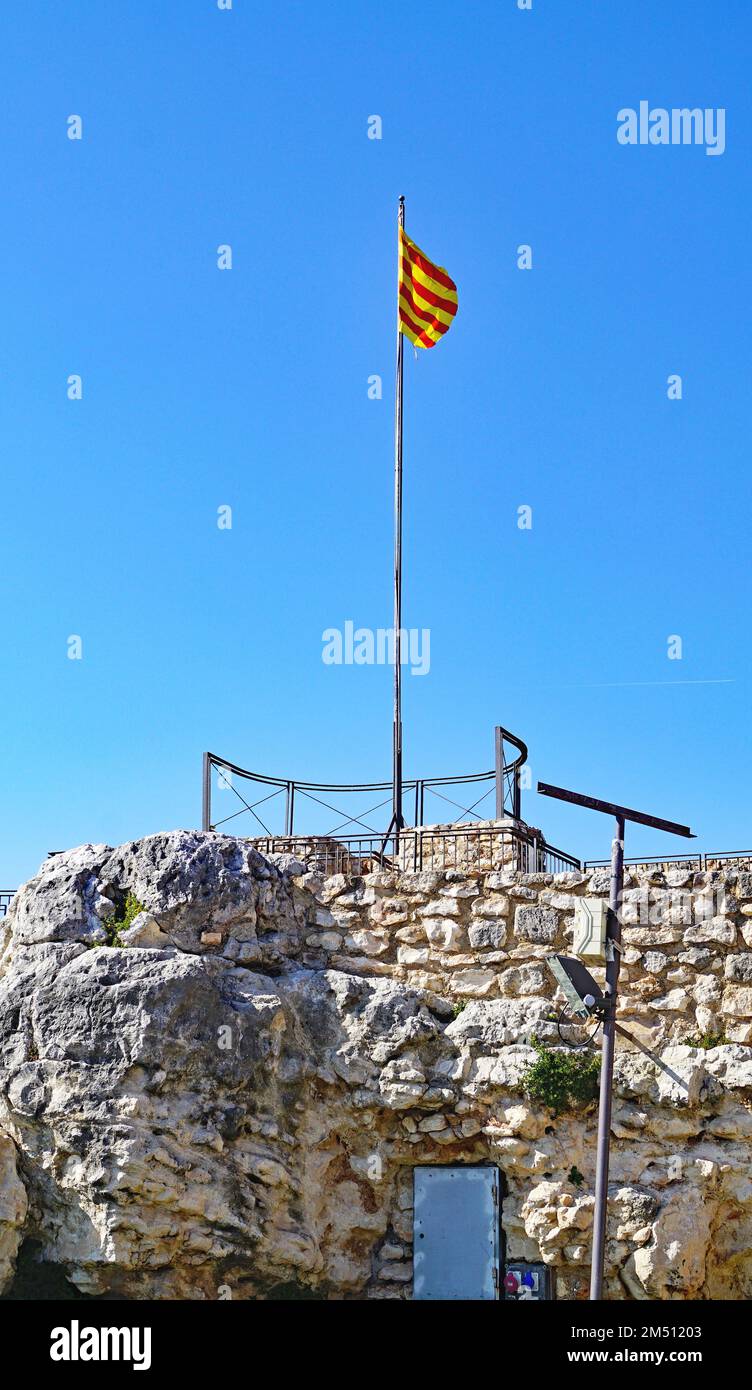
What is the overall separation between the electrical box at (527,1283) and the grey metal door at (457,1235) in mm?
194

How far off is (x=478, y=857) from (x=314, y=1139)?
3.60m

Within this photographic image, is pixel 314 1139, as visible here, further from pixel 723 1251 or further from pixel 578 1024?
pixel 723 1251

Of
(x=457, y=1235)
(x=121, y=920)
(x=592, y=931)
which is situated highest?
(x=121, y=920)

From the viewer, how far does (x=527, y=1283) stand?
555 inches

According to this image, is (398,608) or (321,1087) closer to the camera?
(321,1087)

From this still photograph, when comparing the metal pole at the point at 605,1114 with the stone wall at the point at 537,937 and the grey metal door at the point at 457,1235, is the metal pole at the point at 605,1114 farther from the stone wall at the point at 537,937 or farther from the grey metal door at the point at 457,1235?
the stone wall at the point at 537,937

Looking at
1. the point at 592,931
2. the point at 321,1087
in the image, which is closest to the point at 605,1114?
the point at 592,931

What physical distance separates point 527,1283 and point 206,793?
6.82 meters

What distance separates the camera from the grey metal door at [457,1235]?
47.2 ft

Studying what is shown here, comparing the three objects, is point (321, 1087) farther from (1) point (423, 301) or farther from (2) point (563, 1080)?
(1) point (423, 301)

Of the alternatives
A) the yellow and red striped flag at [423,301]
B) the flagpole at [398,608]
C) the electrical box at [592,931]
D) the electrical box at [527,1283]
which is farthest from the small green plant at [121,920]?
the yellow and red striped flag at [423,301]

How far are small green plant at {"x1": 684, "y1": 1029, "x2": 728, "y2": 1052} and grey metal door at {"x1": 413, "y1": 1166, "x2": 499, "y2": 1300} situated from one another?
229cm

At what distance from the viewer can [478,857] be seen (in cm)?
1673

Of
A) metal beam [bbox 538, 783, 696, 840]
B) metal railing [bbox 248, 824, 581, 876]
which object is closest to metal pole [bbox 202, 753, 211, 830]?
metal railing [bbox 248, 824, 581, 876]
